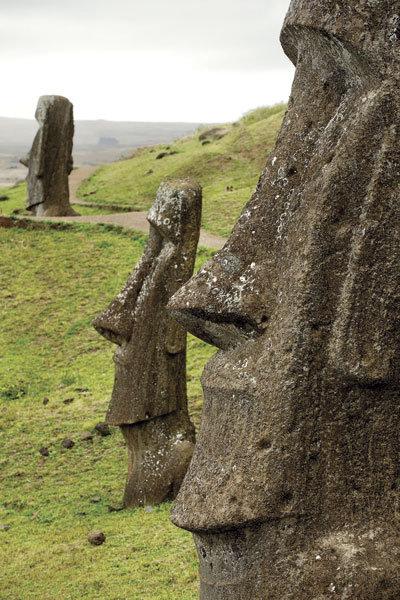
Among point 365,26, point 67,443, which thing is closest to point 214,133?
point 67,443

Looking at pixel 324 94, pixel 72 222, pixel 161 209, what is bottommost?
pixel 72 222

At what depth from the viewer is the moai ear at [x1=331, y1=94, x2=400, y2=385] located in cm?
243

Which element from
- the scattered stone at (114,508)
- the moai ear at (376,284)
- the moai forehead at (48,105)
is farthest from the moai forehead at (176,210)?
the moai forehead at (48,105)

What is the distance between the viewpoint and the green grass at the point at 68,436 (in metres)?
5.98

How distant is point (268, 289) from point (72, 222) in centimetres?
1643

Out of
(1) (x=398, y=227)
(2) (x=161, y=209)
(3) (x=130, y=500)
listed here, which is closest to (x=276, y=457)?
(1) (x=398, y=227)

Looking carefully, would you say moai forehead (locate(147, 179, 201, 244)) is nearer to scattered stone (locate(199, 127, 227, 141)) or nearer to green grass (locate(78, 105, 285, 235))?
green grass (locate(78, 105, 285, 235))

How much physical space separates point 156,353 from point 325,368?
4.81m

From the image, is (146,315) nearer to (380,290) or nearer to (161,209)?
(161,209)

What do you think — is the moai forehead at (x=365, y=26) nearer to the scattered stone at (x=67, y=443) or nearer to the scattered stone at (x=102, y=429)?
the scattered stone at (x=67, y=443)

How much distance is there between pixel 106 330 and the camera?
7.37 m

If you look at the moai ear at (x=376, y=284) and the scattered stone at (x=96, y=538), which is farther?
the scattered stone at (x=96, y=538)

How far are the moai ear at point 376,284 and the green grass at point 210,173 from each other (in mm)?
17479

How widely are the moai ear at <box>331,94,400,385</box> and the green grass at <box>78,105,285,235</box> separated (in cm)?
1748
